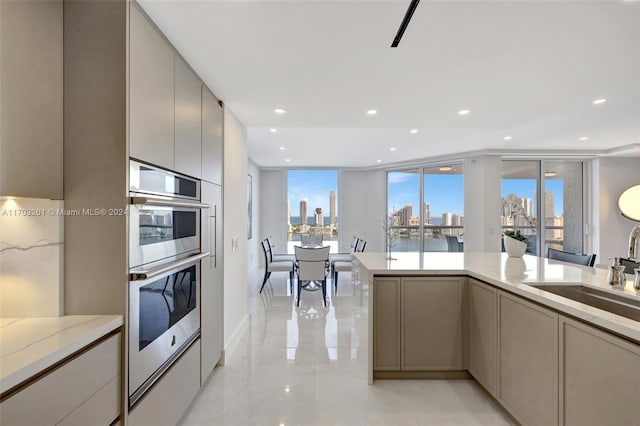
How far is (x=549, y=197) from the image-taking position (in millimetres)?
5875

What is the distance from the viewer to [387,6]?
1462 mm

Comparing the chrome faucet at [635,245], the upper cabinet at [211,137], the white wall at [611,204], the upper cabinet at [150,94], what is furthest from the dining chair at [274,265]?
the white wall at [611,204]

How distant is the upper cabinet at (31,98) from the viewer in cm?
113

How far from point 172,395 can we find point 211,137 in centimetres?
188

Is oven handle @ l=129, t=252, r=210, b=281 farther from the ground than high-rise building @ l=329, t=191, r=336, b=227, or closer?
closer

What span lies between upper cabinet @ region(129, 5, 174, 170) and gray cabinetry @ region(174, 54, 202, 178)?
0.07 meters

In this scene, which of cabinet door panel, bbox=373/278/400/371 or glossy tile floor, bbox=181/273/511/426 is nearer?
glossy tile floor, bbox=181/273/511/426

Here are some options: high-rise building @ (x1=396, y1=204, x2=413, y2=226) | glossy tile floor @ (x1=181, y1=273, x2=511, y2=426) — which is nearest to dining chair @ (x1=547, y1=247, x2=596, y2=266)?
glossy tile floor @ (x1=181, y1=273, x2=511, y2=426)

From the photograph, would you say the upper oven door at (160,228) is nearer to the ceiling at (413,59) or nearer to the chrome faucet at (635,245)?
the ceiling at (413,59)

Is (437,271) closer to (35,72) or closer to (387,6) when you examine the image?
(387,6)

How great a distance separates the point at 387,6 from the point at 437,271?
1929 mm

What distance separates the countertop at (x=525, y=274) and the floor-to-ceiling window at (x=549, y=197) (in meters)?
3.46

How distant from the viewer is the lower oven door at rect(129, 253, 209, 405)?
1.41 m

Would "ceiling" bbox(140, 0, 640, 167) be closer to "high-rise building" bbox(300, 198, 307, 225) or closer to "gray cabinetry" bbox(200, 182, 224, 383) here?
"gray cabinetry" bbox(200, 182, 224, 383)
